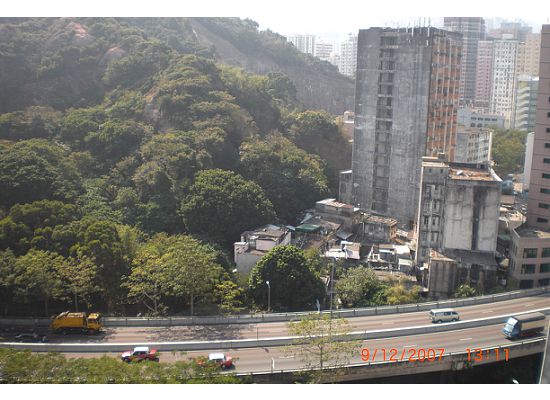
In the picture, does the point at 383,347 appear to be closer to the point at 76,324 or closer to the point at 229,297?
the point at 229,297

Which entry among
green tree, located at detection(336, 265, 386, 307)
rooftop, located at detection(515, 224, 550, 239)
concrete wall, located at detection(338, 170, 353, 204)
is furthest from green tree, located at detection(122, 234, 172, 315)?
concrete wall, located at detection(338, 170, 353, 204)

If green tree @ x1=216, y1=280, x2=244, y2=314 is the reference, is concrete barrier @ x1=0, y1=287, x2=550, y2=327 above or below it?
below

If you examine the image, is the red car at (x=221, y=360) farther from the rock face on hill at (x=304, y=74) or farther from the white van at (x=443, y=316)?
the rock face on hill at (x=304, y=74)

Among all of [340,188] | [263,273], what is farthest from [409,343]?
[340,188]

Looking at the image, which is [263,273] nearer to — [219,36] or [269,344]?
[269,344]

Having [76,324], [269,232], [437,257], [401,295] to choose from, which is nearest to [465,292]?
[437,257]

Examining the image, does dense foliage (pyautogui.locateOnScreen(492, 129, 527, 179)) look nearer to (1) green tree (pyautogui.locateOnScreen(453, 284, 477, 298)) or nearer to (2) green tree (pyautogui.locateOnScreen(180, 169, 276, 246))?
(1) green tree (pyautogui.locateOnScreen(453, 284, 477, 298))
